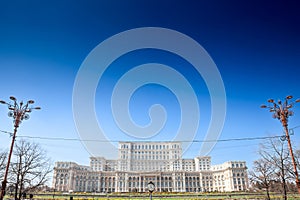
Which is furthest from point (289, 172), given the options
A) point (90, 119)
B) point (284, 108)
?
point (90, 119)

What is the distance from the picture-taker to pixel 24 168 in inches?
825

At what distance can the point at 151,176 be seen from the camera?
96.6 meters

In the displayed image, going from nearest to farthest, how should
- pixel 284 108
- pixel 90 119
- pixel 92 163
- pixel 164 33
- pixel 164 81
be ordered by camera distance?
1. pixel 90 119
2. pixel 164 33
3. pixel 164 81
4. pixel 284 108
5. pixel 92 163

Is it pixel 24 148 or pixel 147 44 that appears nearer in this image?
pixel 147 44

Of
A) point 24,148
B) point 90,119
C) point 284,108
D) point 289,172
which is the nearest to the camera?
point 90,119

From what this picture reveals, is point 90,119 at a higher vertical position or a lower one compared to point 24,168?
higher

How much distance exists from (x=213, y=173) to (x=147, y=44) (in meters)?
103

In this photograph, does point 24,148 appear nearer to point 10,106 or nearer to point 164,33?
point 10,106

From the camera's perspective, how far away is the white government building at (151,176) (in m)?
93.8

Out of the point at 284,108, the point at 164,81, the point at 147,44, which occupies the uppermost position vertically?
the point at 147,44

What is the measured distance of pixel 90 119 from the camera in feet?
28.2

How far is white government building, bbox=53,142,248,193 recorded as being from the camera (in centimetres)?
9375

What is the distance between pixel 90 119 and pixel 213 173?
103 meters

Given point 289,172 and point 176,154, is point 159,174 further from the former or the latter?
point 289,172
